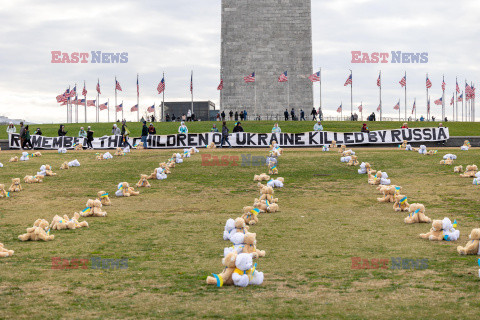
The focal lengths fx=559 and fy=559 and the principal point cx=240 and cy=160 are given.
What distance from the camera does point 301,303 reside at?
6121mm

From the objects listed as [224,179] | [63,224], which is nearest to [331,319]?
[63,224]

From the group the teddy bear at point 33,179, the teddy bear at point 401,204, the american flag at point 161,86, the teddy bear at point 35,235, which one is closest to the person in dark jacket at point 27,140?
the teddy bear at point 33,179

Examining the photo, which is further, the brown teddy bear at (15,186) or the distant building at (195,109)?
the distant building at (195,109)

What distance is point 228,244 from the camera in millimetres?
9805

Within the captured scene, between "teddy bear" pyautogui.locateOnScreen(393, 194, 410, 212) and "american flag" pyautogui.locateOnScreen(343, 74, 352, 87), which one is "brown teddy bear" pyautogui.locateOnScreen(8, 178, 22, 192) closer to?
"teddy bear" pyautogui.locateOnScreen(393, 194, 410, 212)

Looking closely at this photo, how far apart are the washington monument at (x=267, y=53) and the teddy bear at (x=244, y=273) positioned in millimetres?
60183

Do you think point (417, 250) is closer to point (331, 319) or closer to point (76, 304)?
point (331, 319)

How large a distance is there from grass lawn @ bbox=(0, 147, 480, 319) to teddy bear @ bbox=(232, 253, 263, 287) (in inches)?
4.7

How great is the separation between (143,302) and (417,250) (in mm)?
4893

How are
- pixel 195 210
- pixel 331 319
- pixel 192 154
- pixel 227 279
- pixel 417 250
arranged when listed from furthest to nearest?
pixel 192 154
pixel 195 210
pixel 417 250
pixel 227 279
pixel 331 319

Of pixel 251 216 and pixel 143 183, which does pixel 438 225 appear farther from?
pixel 143 183

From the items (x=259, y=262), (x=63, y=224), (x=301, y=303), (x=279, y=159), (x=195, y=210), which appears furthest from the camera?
(x=279, y=159)

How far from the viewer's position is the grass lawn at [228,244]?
6.03m

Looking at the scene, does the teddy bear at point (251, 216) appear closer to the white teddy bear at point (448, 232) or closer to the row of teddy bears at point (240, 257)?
the row of teddy bears at point (240, 257)
